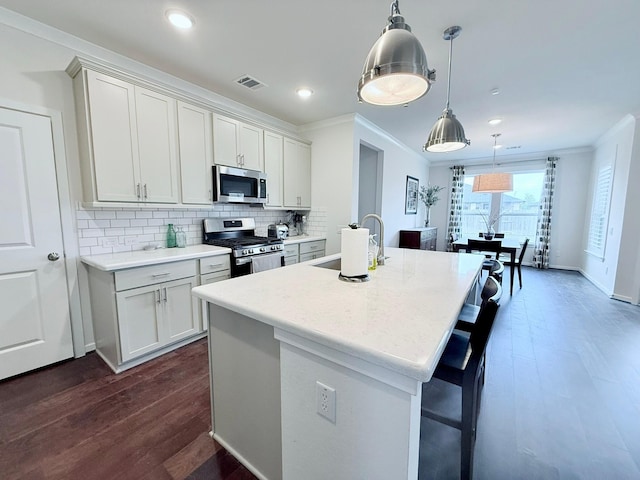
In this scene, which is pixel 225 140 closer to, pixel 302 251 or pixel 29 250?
pixel 302 251

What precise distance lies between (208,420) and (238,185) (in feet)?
7.73

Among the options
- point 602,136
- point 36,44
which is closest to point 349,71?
point 36,44

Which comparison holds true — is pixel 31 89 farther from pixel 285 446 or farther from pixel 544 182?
pixel 544 182

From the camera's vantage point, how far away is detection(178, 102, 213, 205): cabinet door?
2.64 m

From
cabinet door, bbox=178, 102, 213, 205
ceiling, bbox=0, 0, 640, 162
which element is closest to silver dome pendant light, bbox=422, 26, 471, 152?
A: ceiling, bbox=0, 0, 640, 162

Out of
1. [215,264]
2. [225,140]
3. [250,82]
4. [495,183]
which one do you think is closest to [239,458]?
[215,264]

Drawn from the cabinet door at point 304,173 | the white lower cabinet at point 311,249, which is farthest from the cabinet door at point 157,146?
the cabinet door at point 304,173

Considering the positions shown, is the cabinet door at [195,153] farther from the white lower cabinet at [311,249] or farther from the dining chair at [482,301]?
the dining chair at [482,301]

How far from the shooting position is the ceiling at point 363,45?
179cm

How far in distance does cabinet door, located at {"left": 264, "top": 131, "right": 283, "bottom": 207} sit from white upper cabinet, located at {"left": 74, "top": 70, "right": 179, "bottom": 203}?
120 centimetres

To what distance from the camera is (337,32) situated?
2.03 metres

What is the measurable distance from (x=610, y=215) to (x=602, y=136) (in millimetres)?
1596

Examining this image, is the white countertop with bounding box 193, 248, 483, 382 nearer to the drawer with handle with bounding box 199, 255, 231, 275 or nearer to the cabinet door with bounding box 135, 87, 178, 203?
the drawer with handle with bounding box 199, 255, 231, 275

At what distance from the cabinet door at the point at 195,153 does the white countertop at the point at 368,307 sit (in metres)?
1.64
